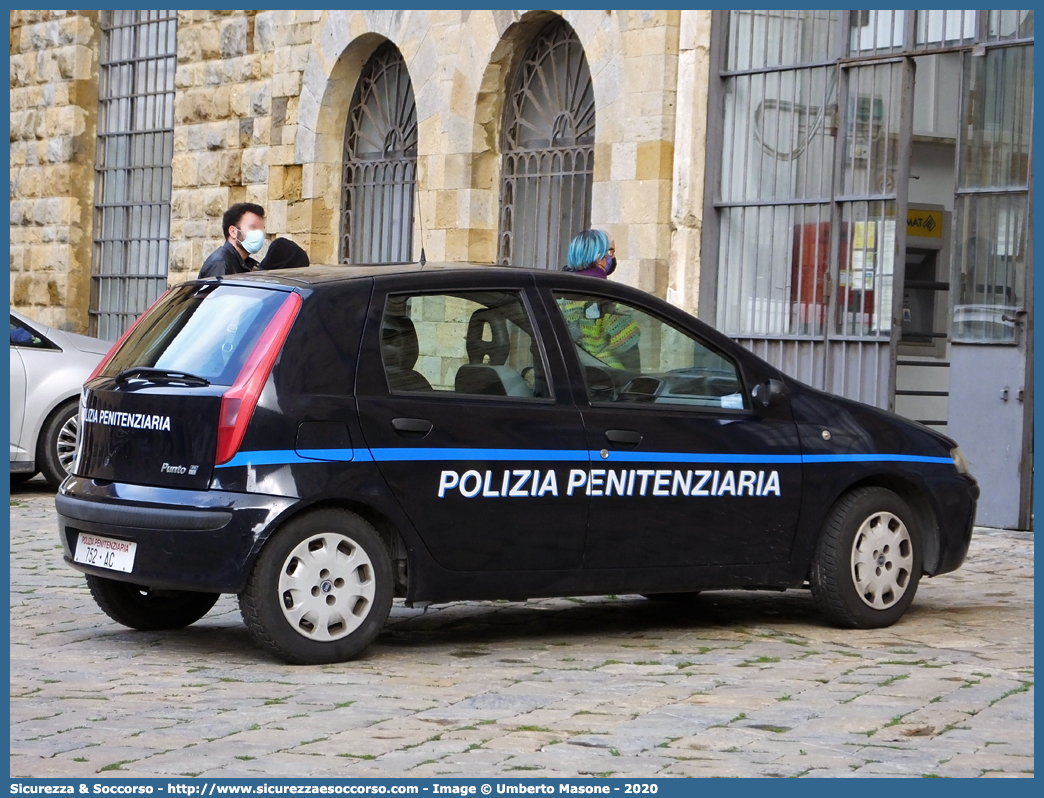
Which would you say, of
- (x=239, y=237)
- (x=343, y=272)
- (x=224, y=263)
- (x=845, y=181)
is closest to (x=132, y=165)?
(x=845, y=181)

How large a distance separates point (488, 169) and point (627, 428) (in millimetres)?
8754

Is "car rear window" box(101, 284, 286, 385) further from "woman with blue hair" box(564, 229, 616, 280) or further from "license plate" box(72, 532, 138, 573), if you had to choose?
"woman with blue hair" box(564, 229, 616, 280)

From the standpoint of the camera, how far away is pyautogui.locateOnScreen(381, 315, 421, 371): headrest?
6.66 meters

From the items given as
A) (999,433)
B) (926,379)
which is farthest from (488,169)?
(999,433)

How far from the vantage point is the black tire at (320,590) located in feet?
20.8

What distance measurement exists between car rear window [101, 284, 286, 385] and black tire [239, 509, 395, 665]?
26.3 inches

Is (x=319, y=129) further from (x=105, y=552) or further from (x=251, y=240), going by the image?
(x=105, y=552)

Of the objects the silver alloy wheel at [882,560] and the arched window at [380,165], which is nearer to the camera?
the silver alloy wheel at [882,560]

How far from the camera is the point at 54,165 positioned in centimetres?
2111

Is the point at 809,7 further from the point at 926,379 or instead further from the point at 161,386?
the point at 161,386

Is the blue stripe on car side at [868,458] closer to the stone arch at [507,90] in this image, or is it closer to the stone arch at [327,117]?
the stone arch at [507,90]

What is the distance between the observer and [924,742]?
17.4 feet

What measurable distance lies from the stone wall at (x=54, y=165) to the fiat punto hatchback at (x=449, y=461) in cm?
1427

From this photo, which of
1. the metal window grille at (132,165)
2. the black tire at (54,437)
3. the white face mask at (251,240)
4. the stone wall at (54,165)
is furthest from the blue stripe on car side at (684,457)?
the stone wall at (54,165)
